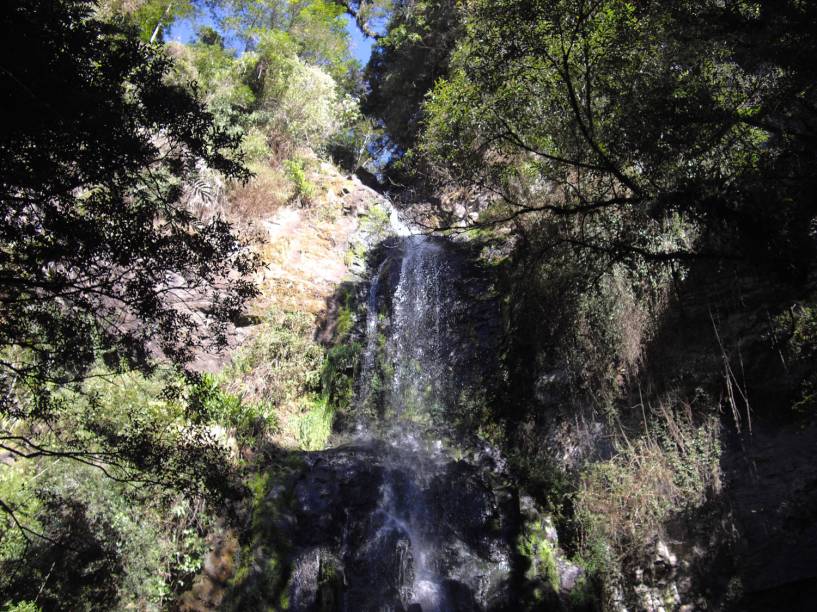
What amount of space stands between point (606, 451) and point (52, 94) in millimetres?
7520

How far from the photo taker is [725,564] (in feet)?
19.5

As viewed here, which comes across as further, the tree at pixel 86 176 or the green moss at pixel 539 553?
the green moss at pixel 539 553

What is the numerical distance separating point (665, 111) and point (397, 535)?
627cm

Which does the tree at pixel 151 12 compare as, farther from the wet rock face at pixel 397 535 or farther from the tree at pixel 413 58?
the wet rock face at pixel 397 535

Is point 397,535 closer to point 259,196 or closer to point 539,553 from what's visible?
point 539,553

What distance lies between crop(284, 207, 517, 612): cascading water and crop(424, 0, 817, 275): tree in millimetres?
4515

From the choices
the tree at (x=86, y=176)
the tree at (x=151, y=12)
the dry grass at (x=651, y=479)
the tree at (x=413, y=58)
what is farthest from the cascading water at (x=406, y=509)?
the tree at (x=151, y=12)

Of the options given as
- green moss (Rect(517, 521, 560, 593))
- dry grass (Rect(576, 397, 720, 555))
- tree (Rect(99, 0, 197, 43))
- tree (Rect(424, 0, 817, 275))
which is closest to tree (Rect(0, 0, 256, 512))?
tree (Rect(424, 0, 817, 275))

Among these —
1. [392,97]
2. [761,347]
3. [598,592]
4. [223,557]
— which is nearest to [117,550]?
[223,557]

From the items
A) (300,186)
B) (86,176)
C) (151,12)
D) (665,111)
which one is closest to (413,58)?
(300,186)

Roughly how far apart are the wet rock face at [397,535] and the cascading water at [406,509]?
0.01m

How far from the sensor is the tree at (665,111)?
4.21 meters

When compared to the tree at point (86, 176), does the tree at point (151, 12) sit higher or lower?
higher

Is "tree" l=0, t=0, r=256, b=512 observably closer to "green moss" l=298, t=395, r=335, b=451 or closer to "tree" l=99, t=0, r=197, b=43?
"green moss" l=298, t=395, r=335, b=451
